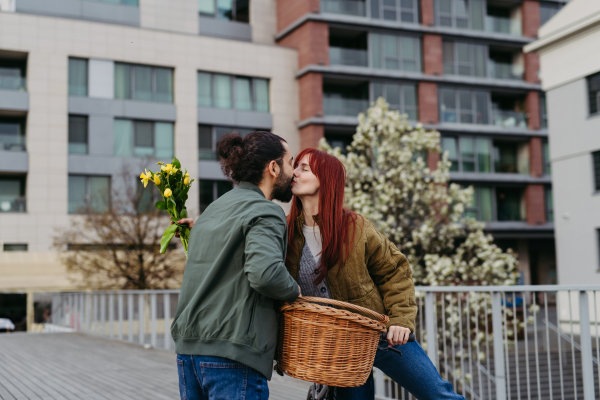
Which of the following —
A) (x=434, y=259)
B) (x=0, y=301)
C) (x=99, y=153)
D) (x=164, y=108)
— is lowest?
(x=0, y=301)

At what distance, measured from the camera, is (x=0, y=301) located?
2958cm

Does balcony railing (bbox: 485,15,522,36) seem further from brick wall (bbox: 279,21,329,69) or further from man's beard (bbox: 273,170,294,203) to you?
man's beard (bbox: 273,170,294,203)

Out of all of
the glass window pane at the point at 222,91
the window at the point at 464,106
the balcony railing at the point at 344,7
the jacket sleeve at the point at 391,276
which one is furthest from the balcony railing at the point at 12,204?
Answer: the jacket sleeve at the point at 391,276

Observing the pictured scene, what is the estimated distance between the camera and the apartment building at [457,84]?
36.1 m

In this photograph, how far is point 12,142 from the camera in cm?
3103

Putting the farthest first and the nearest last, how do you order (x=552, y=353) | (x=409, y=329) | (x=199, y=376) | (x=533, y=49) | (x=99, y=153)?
(x=99, y=153)
(x=533, y=49)
(x=552, y=353)
(x=409, y=329)
(x=199, y=376)

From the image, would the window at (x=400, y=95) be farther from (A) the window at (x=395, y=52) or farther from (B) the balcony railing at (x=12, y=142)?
(B) the balcony railing at (x=12, y=142)

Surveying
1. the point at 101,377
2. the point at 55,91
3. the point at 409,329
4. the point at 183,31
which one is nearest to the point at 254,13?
the point at 183,31

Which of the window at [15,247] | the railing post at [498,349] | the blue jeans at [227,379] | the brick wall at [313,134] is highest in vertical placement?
the brick wall at [313,134]

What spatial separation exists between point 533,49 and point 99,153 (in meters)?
20.1

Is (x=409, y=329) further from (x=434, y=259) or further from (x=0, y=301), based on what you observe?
(x=0, y=301)

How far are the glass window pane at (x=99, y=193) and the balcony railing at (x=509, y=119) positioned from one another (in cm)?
2260

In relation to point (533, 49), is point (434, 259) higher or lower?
lower

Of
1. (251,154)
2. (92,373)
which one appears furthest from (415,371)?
(92,373)
